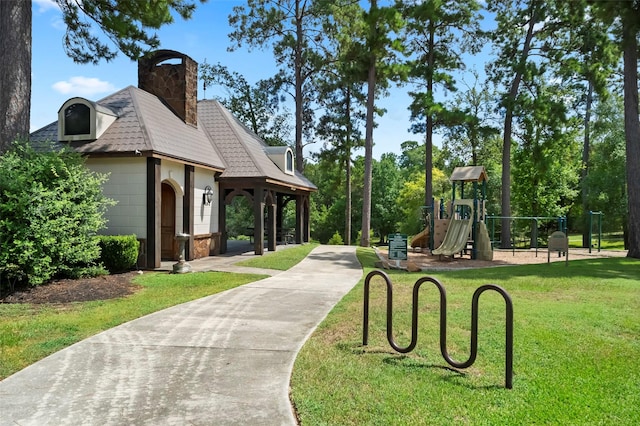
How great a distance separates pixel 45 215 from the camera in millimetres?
8906

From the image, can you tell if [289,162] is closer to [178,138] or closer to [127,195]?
[178,138]

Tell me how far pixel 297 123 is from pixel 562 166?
18.0 m

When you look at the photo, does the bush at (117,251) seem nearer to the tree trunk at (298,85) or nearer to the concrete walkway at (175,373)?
the concrete walkway at (175,373)

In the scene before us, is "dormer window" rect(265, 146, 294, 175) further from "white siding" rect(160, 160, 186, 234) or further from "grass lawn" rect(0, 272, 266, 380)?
"grass lawn" rect(0, 272, 266, 380)

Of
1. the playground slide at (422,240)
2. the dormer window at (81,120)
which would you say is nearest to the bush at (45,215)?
the dormer window at (81,120)

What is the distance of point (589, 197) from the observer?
27.2m

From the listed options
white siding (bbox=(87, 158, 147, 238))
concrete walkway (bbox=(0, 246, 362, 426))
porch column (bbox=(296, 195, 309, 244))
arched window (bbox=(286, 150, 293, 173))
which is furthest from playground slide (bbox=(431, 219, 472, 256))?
white siding (bbox=(87, 158, 147, 238))

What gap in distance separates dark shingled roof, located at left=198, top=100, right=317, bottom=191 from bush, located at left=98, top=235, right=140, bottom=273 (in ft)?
16.9

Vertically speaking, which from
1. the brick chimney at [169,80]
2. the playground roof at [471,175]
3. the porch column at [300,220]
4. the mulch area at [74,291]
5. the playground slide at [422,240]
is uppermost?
the brick chimney at [169,80]

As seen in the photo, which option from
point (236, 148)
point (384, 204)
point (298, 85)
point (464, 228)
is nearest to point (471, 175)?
point (464, 228)

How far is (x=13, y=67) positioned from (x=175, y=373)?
9.84 metres

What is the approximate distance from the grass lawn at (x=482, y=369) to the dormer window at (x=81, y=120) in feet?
30.4

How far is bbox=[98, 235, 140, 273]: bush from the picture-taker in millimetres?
11209

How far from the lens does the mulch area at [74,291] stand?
8.27 meters
